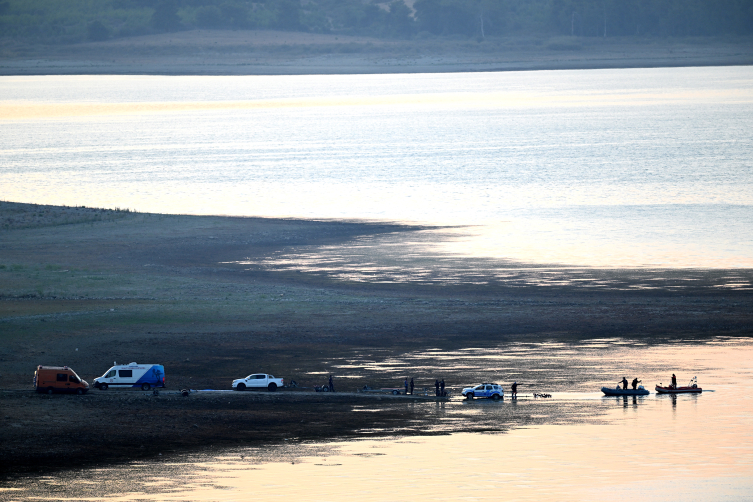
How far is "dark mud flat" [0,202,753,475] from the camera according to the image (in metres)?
39.7

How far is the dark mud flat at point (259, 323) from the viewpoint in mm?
39719

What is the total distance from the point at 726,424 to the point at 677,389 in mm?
3730

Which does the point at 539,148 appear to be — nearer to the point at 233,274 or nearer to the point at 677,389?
the point at 233,274

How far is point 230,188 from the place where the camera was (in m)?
119

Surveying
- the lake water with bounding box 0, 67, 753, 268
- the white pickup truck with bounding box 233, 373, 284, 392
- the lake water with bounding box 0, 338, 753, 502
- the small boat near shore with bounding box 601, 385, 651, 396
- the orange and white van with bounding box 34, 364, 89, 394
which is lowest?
the lake water with bounding box 0, 338, 753, 502

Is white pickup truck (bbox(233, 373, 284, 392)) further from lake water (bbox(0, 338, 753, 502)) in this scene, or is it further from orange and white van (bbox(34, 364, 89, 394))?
orange and white van (bbox(34, 364, 89, 394))

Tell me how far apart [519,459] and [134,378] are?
16.7m

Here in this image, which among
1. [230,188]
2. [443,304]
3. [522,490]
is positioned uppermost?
[230,188]

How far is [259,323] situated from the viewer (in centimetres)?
5572

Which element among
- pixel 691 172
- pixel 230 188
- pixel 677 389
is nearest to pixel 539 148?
pixel 691 172

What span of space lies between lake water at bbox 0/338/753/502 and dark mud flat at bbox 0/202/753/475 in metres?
1.19

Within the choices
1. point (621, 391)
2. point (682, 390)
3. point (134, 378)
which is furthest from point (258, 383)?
point (682, 390)

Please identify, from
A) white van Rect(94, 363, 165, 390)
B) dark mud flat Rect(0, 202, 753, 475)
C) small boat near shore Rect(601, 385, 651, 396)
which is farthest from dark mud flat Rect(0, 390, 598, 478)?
small boat near shore Rect(601, 385, 651, 396)

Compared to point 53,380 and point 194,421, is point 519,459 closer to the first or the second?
point 194,421
